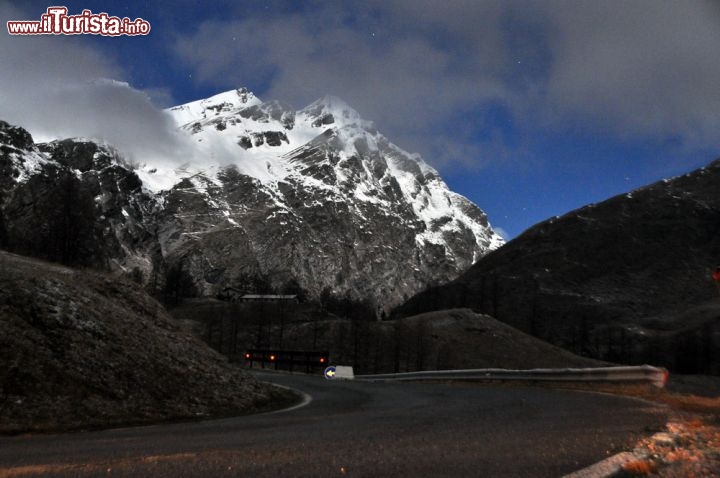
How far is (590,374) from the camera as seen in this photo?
23781 millimetres

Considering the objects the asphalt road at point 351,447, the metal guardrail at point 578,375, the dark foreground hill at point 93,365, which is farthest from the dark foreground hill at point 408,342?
the asphalt road at point 351,447

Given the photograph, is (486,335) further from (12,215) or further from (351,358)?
(12,215)

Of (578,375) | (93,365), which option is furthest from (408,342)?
(93,365)

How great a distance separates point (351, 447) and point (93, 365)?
30.1ft

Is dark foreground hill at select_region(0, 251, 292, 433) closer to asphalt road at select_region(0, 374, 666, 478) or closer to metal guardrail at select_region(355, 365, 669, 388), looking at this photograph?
asphalt road at select_region(0, 374, 666, 478)

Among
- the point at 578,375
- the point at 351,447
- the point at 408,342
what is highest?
the point at 408,342

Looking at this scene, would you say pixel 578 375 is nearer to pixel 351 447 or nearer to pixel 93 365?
pixel 93 365

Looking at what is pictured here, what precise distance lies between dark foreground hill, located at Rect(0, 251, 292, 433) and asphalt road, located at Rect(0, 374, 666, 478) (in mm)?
1729

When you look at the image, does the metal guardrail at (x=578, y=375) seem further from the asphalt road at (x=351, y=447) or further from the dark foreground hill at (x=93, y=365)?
the dark foreground hill at (x=93, y=365)

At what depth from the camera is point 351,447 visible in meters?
7.72

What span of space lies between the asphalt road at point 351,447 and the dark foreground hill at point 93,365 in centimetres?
173

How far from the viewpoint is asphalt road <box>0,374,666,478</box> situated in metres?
6.11

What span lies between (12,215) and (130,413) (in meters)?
142

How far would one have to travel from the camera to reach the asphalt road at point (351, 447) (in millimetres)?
6105
